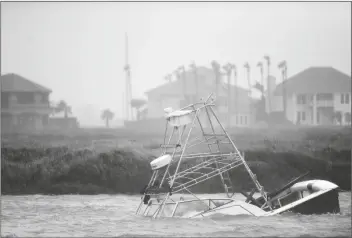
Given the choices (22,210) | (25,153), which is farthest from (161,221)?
(25,153)

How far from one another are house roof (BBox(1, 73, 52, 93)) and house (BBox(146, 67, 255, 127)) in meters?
14.7

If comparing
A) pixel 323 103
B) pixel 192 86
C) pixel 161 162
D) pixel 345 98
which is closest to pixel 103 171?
pixel 161 162

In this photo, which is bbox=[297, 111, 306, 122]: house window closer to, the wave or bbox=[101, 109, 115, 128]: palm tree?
bbox=[101, 109, 115, 128]: palm tree

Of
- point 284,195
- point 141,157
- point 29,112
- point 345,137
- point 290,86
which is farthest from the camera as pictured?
point 290,86

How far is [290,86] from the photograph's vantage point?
181 ft

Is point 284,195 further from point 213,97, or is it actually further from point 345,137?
point 345,137

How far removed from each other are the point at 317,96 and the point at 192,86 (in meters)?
13.3

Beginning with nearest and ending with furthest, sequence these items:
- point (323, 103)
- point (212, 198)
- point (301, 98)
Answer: point (212, 198) < point (323, 103) < point (301, 98)

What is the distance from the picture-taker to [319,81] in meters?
52.3

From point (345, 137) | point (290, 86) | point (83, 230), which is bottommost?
point (83, 230)

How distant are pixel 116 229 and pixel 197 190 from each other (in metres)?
8.95

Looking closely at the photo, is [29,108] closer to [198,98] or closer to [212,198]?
[198,98]

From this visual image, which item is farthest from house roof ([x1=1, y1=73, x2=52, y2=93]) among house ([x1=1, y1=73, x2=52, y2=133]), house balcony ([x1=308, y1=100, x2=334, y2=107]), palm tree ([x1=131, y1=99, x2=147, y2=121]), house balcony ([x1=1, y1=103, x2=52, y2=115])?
house balcony ([x1=308, y1=100, x2=334, y2=107])

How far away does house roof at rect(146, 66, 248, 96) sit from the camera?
57950 mm
